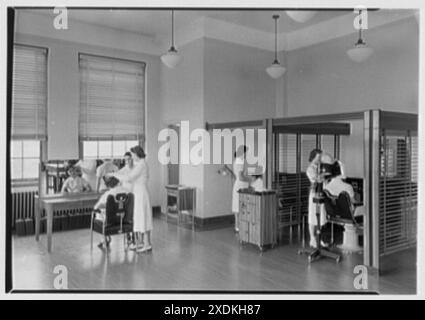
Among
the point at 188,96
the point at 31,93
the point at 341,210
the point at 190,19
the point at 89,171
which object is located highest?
the point at 190,19

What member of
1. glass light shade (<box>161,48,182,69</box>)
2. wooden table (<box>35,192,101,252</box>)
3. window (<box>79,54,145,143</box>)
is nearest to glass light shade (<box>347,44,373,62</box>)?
glass light shade (<box>161,48,182,69</box>)

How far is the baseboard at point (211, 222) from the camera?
640 centimetres

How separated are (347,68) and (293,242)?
11.1 feet

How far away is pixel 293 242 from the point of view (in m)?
5.48

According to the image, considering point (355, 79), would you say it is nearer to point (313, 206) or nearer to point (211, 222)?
point (313, 206)

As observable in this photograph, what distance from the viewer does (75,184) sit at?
217 inches

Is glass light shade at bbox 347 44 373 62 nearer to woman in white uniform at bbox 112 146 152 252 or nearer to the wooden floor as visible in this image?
the wooden floor

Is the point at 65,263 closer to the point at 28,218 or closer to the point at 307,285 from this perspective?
the point at 28,218

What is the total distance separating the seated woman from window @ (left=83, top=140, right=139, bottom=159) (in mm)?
458

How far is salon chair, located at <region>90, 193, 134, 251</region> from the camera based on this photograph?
4.66 m

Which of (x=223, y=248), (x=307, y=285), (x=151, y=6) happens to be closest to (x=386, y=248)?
(x=307, y=285)

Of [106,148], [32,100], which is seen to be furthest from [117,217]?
[32,100]

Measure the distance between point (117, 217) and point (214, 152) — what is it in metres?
2.77

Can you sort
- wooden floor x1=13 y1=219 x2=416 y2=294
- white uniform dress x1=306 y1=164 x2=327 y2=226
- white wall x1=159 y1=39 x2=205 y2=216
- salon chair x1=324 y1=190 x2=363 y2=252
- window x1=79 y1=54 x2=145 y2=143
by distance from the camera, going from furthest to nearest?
white wall x1=159 y1=39 x2=205 y2=216
window x1=79 y1=54 x2=145 y2=143
white uniform dress x1=306 y1=164 x2=327 y2=226
salon chair x1=324 y1=190 x2=363 y2=252
wooden floor x1=13 y1=219 x2=416 y2=294
